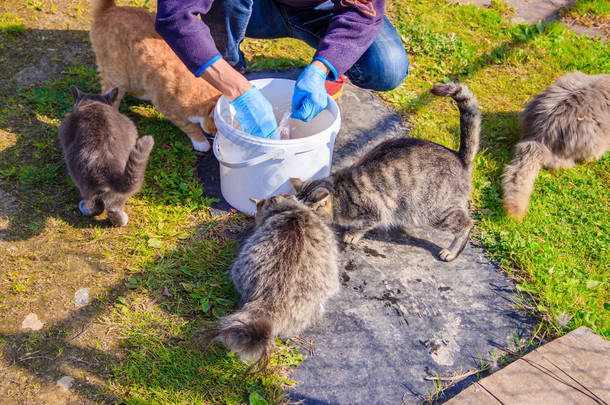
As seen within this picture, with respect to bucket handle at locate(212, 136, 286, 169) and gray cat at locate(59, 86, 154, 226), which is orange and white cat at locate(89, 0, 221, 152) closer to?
gray cat at locate(59, 86, 154, 226)

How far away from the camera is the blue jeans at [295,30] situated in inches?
142

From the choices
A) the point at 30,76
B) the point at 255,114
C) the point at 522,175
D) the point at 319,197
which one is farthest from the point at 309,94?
the point at 30,76

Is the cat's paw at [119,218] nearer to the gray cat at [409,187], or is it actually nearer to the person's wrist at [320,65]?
the gray cat at [409,187]

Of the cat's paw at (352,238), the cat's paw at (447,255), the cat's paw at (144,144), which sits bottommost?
the cat's paw at (352,238)

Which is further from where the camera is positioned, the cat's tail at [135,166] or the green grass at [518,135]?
the green grass at [518,135]

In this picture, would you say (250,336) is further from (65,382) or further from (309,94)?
(309,94)

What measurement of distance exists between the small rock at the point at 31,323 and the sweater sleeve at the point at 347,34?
8.12ft

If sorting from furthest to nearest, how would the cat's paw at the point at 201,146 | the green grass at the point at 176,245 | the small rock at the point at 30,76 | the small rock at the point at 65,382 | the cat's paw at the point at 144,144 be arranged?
the small rock at the point at 30,76 < the cat's paw at the point at 201,146 < the cat's paw at the point at 144,144 < the green grass at the point at 176,245 < the small rock at the point at 65,382

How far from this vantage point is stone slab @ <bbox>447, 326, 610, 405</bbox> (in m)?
2.27

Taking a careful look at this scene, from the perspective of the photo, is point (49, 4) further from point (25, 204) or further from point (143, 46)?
point (25, 204)

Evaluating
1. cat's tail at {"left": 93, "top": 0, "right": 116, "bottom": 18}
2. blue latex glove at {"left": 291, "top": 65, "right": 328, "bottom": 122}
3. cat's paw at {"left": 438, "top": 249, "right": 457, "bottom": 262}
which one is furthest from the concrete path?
cat's tail at {"left": 93, "top": 0, "right": 116, "bottom": 18}

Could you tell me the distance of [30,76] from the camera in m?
4.21

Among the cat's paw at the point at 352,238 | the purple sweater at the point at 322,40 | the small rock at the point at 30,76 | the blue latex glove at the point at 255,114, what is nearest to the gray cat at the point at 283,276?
the cat's paw at the point at 352,238

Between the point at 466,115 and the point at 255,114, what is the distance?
4.76 ft
